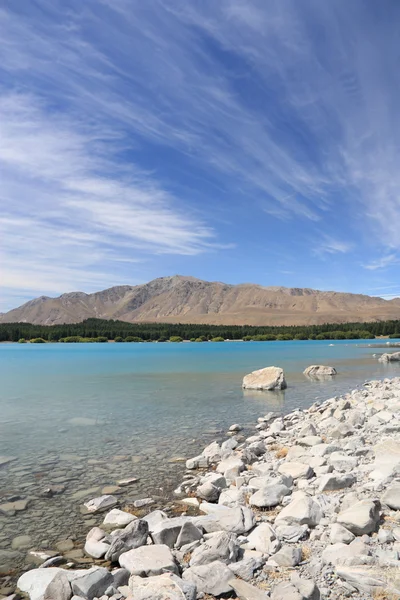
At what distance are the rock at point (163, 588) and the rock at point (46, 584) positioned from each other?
0.91 metres

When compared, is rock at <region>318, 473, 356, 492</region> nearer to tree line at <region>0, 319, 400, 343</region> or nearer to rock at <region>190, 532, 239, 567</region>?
rock at <region>190, 532, 239, 567</region>

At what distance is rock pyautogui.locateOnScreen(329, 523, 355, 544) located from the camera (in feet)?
20.3

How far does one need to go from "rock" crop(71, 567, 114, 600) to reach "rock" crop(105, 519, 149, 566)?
85 cm

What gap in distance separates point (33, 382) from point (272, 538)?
110ft

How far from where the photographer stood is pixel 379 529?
636cm

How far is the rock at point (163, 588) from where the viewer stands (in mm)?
4910

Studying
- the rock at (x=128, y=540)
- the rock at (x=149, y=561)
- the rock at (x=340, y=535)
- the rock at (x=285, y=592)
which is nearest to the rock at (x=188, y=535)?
the rock at (x=149, y=561)

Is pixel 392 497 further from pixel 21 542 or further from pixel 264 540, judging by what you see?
pixel 21 542

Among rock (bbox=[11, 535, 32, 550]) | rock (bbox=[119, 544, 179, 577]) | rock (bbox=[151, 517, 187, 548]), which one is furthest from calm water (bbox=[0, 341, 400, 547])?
rock (bbox=[119, 544, 179, 577])

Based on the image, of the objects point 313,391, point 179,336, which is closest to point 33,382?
point 313,391

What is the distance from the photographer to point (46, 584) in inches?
230

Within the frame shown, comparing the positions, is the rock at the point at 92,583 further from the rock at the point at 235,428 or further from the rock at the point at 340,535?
the rock at the point at 235,428

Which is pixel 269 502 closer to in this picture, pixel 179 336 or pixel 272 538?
pixel 272 538

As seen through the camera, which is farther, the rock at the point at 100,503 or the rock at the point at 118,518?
the rock at the point at 100,503
